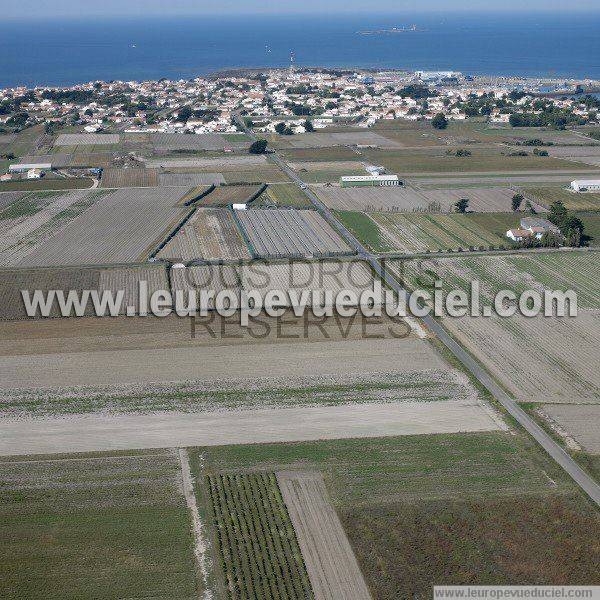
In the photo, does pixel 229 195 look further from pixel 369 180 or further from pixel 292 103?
pixel 292 103

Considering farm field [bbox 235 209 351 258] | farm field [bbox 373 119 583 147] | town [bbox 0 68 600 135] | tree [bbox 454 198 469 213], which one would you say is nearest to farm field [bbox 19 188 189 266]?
farm field [bbox 235 209 351 258]

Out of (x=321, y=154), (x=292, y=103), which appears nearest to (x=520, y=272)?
(x=321, y=154)

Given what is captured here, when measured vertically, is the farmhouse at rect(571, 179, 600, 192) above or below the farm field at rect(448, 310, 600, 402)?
above

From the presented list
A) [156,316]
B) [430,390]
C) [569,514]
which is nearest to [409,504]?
[569,514]

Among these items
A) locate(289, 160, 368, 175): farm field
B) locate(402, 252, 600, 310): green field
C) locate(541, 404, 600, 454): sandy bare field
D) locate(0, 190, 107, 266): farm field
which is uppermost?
locate(289, 160, 368, 175): farm field

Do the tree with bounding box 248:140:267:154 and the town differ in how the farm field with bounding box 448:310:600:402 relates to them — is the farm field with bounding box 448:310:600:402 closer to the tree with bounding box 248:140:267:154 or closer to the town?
the tree with bounding box 248:140:267:154

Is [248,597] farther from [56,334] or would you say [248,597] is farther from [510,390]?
[56,334]

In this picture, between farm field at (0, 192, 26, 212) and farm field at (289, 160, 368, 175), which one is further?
farm field at (289, 160, 368, 175)
